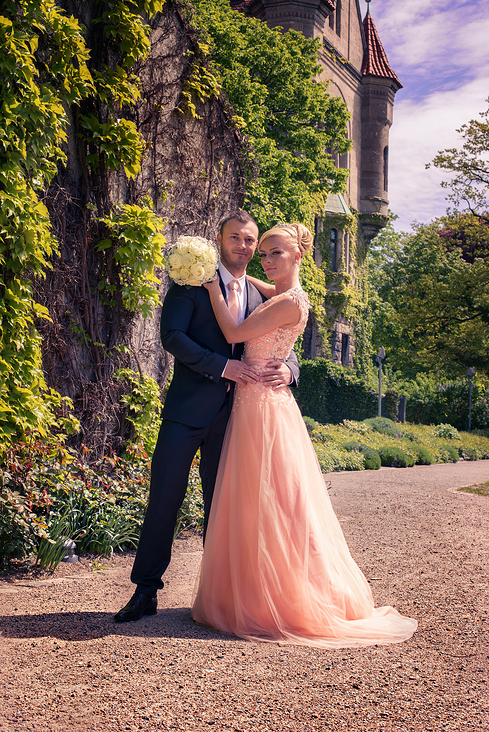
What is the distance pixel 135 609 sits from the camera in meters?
3.43

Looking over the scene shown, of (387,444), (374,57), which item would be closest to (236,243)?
(387,444)

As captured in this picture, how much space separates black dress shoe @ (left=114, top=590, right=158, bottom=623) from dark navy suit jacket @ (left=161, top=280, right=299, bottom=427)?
101cm

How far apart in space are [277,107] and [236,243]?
625 inches

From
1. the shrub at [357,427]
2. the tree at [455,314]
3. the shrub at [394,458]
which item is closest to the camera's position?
the shrub at [394,458]

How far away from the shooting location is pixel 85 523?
5117mm

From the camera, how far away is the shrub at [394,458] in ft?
46.6

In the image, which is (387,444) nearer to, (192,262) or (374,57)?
(192,262)

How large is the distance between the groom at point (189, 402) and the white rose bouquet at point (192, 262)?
0.09m

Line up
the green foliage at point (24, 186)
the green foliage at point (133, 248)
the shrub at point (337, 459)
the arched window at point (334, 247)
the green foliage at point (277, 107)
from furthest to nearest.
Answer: the arched window at point (334, 247), the green foliage at point (277, 107), the shrub at point (337, 459), the green foliage at point (133, 248), the green foliage at point (24, 186)

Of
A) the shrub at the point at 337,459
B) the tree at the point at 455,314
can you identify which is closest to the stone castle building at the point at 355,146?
the tree at the point at 455,314

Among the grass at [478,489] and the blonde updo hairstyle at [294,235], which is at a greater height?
the blonde updo hairstyle at [294,235]

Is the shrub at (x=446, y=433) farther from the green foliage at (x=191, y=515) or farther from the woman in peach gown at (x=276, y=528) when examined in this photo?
the woman in peach gown at (x=276, y=528)

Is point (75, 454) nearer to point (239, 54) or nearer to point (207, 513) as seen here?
point (207, 513)

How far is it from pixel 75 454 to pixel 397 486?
5840 millimetres
